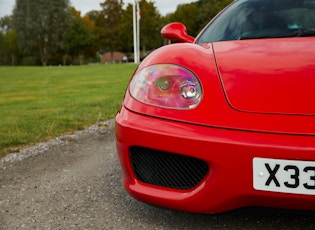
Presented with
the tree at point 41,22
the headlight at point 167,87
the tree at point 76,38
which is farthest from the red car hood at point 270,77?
the tree at point 41,22

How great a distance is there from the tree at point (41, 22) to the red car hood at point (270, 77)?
55919mm

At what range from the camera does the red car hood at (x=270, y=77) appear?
1561 millimetres

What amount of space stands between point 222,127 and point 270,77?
0.33 metres

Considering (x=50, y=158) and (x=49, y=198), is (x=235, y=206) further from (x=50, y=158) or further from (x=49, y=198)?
(x=50, y=158)

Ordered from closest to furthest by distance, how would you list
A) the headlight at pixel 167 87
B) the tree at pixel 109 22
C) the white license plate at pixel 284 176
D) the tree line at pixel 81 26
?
the white license plate at pixel 284 176 → the headlight at pixel 167 87 → the tree line at pixel 81 26 → the tree at pixel 109 22

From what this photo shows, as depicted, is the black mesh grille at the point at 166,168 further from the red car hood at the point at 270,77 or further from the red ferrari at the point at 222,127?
the red car hood at the point at 270,77

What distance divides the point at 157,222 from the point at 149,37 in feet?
166

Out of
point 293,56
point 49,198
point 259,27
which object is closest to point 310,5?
point 259,27

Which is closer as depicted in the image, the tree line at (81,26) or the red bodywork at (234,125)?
the red bodywork at (234,125)

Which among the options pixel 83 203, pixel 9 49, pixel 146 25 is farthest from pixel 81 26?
pixel 83 203

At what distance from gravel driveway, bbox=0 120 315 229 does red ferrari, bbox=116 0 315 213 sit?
0.62 ft

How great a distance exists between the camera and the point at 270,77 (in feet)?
5.43

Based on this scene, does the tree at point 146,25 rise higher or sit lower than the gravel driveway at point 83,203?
higher

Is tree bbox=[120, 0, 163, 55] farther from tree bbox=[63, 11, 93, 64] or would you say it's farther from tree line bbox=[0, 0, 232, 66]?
tree bbox=[63, 11, 93, 64]
